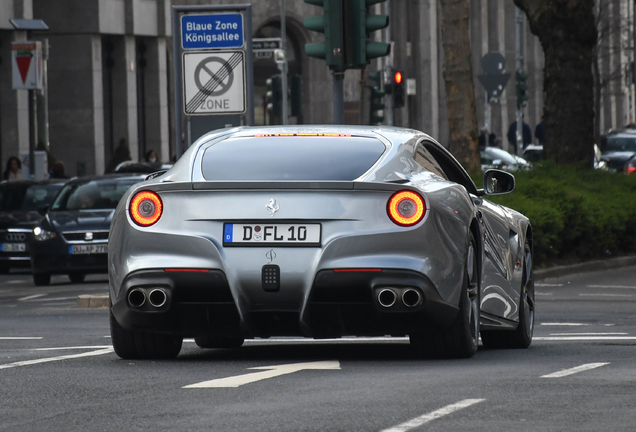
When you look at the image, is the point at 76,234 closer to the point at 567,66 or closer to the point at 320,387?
the point at 567,66

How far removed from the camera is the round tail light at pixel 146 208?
8.45 meters

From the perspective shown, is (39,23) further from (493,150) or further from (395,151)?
(395,151)

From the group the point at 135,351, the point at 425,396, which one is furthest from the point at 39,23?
the point at 425,396

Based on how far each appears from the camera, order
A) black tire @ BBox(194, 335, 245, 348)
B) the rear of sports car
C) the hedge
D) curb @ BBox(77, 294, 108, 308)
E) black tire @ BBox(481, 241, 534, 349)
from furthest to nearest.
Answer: the hedge → curb @ BBox(77, 294, 108, 308) → black tire @ BBox(481, 241, 534, 349) → black tire @ BBox(194, 335, 245, 348) → the rear of sports car

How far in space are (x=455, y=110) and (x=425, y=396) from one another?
699 inches

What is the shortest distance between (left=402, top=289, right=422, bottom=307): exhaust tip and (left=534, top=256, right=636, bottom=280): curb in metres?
12.0

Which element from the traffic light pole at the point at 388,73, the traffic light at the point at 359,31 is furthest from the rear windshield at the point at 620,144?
Result: the traffic light at the point at 359,31

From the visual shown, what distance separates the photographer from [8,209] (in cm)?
2625

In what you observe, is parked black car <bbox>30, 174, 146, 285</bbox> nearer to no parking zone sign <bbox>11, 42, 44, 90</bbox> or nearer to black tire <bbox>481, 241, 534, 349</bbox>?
no parking zone sign <bbox>11, 42, 44, 90</bbox>

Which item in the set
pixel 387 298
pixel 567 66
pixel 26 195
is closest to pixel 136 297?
pixel 387 298

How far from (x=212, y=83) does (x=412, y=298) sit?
11.1m

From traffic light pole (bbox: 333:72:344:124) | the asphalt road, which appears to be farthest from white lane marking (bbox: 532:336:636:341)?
traffic light pole (bbox: 333:72:344:124)

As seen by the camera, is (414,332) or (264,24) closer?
(414,332)

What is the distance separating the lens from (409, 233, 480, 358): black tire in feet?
28.4
